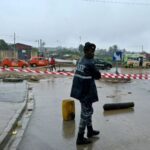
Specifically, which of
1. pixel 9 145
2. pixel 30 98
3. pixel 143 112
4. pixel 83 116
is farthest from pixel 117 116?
pixel 30 98

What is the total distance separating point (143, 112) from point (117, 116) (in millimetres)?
1305

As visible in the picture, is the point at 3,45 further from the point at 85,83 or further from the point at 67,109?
the point at 85,83

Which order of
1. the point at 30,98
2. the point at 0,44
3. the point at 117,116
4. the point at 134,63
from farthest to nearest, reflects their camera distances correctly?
the point at 0,44 → the point at 134,63 → the point at 30,98 → the point at 117,116

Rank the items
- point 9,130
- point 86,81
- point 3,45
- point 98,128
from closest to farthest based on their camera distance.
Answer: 1. point 86,81
2. point 9,130
3. point 98,128
4. point 3,45

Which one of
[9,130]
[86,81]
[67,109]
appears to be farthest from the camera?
[67,109]

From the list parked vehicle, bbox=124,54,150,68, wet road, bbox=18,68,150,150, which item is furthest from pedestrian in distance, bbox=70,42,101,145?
parked vehicle, bbox=124,54,150,68

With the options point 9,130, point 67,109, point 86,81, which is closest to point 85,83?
point 86,81

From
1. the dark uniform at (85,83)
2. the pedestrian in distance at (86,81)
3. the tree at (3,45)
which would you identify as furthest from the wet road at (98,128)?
the tree at (3,45)

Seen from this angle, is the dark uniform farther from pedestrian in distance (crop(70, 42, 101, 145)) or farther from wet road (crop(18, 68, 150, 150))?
wet road (crop(18, 68, 150, 150))

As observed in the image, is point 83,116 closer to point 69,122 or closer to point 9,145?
point 9,145

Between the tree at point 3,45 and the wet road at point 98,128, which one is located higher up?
the tree at point 3,45

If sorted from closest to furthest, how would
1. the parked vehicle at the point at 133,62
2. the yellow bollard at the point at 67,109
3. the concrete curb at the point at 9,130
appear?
the concrete curb at the point at 9,130 < the yellow bollard at the point at 67,109 < the parked vehicle at the point at 133,62

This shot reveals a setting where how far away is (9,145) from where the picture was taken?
809 centimetres

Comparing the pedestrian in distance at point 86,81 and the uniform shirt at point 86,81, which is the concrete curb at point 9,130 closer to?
the pedestrian in distance at point 86,81
